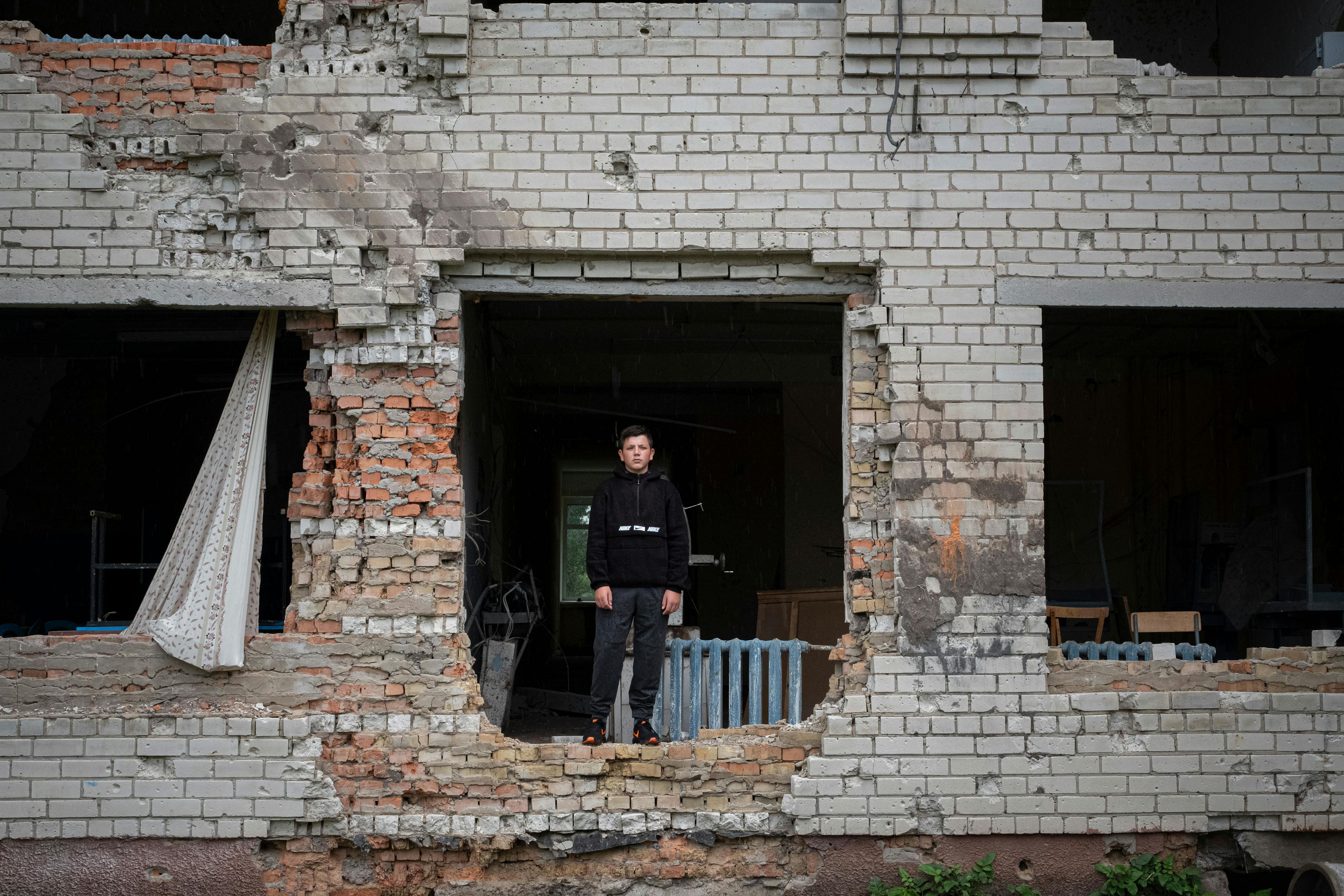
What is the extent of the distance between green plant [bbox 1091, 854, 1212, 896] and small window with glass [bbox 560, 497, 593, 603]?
9.74m

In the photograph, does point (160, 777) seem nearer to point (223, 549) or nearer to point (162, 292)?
point (223, 549)

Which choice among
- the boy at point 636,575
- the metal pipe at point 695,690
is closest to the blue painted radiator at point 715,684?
the metal pipe at point 695,690

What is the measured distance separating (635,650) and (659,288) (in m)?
1.90

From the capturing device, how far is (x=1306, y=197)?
5.18m

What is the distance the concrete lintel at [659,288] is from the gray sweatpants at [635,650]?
1.57 meters

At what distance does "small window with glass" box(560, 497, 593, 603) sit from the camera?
558 inches

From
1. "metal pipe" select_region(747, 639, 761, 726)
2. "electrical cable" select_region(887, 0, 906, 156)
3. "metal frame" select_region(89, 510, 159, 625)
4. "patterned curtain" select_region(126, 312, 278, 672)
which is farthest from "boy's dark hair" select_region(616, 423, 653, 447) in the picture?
"metal frame" select_region(89, 510, 159, 625)

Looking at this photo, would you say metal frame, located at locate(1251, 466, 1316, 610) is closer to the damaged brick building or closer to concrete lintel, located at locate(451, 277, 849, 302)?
the damaged brick building

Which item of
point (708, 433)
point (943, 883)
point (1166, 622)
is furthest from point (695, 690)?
point (708, 433)

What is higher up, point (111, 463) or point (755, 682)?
point (111, 463)

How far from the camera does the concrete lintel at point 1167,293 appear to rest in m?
5.11

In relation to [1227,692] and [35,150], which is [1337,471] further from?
[35,150]

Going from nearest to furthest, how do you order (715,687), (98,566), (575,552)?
(715,687)
(98,566)
(575,552)

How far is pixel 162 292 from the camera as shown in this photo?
502 cm
